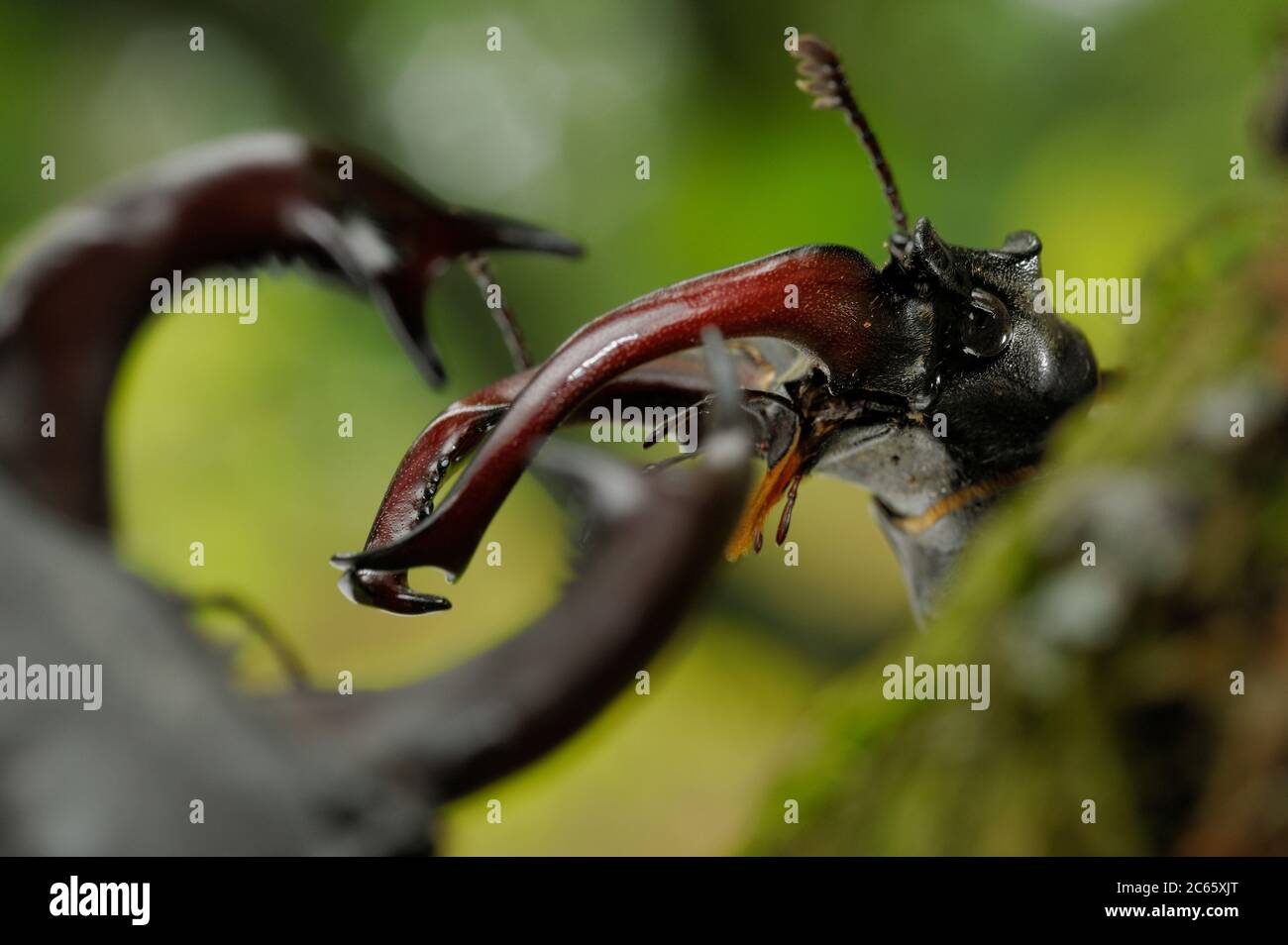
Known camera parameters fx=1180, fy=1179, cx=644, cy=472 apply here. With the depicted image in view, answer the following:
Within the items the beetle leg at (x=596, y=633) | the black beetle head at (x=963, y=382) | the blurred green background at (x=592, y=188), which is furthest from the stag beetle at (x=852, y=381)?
the blurred green background at (x=592, y=188)

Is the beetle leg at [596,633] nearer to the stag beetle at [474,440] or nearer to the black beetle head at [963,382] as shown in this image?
the stag beetle at [474,440]

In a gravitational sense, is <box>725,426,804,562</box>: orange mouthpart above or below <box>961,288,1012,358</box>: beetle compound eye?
below

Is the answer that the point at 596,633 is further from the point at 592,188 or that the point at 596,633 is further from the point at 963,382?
the point at 592,188

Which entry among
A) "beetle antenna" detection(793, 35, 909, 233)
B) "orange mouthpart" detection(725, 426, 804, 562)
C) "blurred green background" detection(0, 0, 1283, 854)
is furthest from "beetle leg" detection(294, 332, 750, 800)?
"blurred green background" detection(0, 0, 1283, 854)

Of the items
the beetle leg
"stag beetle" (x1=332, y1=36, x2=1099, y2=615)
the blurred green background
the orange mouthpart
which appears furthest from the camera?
the blurred green background

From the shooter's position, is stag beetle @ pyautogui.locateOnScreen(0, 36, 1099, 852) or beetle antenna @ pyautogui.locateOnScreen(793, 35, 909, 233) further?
beetle antenna @ pyautogui.locateOnScreen(793, 35, 909, 233)

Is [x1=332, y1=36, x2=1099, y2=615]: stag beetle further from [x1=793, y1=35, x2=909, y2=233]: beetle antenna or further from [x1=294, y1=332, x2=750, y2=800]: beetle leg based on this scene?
[x1=294, y1=332, x2=750, y2=800]: beetle leg

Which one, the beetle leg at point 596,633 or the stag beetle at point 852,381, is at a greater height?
the stag beetle at point 852,381
